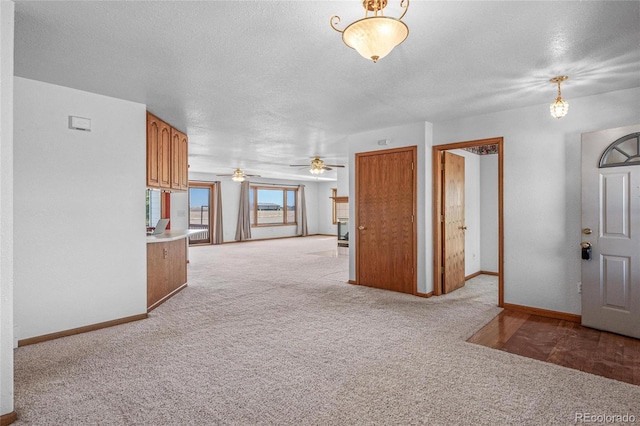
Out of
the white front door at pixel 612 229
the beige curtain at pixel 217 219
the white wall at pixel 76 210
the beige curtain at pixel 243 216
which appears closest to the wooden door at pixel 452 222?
the white front door at pixel 612 229

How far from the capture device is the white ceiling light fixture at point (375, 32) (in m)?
1.73

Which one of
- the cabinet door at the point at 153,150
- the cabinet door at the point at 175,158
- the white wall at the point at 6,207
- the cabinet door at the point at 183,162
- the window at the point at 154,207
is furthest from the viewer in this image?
the window at the point at 154,207

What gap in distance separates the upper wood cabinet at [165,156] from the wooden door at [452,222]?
12.2ft

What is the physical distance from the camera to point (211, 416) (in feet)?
6.55

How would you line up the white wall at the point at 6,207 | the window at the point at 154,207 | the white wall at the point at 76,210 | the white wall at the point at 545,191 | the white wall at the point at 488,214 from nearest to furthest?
the white wall at the point at 6,207
the white wall at the point at 76,210
the white wall at the point at 545,191
the white wall at the point at 488,214
the window at the point at 154,207

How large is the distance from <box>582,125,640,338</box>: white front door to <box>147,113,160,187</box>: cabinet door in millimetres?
4650

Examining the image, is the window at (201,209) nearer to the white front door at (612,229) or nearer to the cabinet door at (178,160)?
the cabinet door at (178,160)

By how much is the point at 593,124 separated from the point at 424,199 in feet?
6.31

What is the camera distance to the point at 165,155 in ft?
15.0

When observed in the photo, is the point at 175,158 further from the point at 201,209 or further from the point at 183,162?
the point at 201,209

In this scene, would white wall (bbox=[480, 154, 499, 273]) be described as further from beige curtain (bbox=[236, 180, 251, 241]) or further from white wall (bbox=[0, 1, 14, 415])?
beige curtain (bbox=[236, 180, 251, 241])

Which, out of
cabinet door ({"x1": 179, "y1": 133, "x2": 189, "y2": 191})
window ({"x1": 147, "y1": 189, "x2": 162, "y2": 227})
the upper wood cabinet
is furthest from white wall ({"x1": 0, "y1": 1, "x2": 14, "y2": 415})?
window ({"x1": 147, "y1": 189, "x2": 162, "y2": 227})

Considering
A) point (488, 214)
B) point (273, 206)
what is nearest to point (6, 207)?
point (488, 214)

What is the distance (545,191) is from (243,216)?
9.64 m
